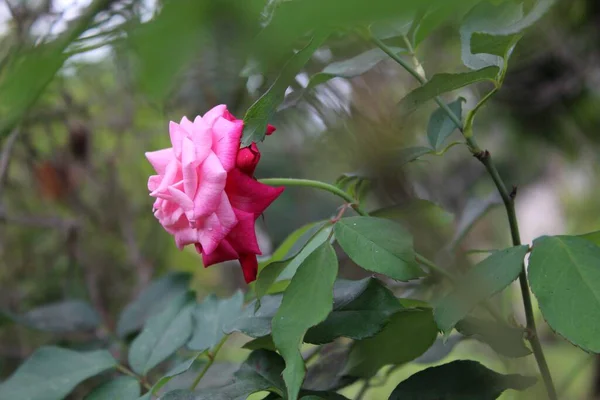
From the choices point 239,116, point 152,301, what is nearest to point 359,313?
point 152,301

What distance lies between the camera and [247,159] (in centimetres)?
41

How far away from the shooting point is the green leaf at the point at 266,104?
14.6 inches

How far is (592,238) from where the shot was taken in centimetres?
47

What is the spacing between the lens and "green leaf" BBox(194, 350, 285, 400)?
1.38 ft

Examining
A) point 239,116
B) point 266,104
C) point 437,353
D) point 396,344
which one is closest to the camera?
point 266,104

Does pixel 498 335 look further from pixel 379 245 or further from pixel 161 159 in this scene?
pixel 161 159

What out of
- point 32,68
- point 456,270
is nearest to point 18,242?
point 456,270

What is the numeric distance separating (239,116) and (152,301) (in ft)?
2.01

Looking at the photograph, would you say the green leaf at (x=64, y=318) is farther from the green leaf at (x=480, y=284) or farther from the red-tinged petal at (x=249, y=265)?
the green leaf at (x=480, y=284)

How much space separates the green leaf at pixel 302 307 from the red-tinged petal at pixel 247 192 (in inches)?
2.0

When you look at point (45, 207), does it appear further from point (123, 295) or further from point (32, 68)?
point (32, 68)

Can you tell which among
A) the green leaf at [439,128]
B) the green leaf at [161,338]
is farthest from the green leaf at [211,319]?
the green leaf at [439,128]

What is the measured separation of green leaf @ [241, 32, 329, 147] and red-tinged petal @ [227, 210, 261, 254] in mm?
51

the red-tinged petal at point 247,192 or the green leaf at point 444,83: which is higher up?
the green leaf at point 444,83
